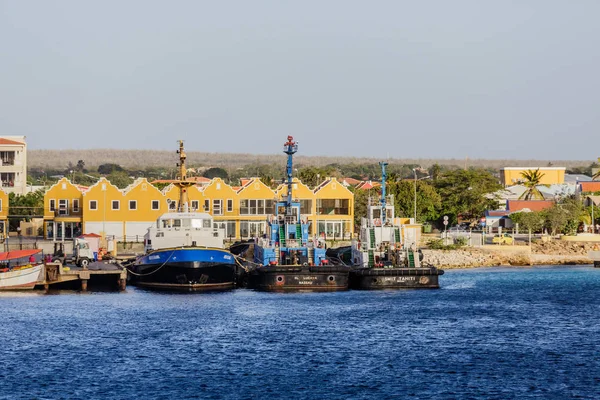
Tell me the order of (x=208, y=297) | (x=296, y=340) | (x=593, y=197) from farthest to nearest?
(x=593, y=197) → (x=208, y=297) → (x=296, y=340)

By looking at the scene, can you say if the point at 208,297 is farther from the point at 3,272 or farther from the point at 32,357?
the point at 32,357

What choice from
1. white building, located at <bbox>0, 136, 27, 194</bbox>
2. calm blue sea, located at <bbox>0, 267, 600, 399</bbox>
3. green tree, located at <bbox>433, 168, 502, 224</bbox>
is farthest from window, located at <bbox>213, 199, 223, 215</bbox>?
white building, located at <bbox>0, 136, 27, 194</bbox>

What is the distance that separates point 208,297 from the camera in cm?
7256

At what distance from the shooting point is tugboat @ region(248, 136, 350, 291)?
247 feet

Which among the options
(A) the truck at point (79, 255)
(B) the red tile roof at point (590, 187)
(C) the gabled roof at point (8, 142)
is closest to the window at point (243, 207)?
(A) the truck at point (79, 255)

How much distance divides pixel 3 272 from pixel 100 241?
22.1m

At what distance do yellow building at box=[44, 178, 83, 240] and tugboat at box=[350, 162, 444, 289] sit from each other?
118 feet

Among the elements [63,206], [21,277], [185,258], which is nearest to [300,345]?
[185,258]

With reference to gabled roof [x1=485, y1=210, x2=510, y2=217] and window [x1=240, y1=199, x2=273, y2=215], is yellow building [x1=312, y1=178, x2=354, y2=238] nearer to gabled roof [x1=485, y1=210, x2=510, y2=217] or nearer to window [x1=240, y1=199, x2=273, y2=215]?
window [x1=240, y1=199, x2=273, y2=215]

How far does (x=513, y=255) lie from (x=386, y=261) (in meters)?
35.9

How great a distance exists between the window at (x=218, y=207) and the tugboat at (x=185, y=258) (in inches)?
1021

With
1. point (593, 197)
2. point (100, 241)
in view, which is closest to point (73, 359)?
point (100, 241)

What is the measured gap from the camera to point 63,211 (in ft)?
360

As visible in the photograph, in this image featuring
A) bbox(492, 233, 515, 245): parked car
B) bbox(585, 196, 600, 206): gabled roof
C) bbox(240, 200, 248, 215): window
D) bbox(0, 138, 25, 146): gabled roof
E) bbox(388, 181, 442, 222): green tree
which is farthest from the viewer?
bbox(585, 196, 600, 206): gabled roof
